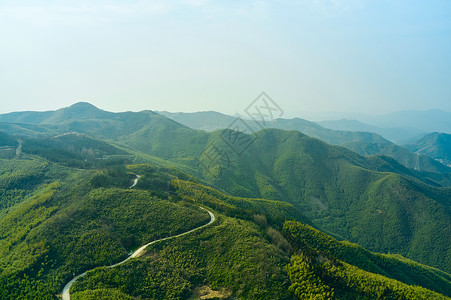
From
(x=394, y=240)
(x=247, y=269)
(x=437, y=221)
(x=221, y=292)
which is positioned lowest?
(x=394, y=240)

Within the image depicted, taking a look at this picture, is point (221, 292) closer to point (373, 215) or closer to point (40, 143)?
point (373, 215)

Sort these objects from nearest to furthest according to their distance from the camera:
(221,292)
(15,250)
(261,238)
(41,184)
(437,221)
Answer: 1. (221,292)
2. (15,250)
3. (261,238)
4. (41,184)
5. (437,221)

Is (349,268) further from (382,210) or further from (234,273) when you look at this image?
(382,210)

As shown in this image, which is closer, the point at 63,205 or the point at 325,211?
the point at 63,205

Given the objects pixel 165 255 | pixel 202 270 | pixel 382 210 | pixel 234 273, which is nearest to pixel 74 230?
pixel 165 255

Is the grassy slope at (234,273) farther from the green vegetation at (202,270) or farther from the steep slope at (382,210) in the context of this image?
the steep slope at (382,210)

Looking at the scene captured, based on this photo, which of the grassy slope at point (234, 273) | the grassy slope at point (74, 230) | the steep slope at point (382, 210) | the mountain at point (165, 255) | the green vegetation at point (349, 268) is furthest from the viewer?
the steep slope at point (382, 210)

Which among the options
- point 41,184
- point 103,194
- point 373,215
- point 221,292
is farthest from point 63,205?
point 373,215

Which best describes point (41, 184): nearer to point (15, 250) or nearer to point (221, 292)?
point (15, 250)

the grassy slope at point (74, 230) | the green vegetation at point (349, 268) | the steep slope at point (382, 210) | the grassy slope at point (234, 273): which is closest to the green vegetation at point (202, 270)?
the grassy slope at point (234, 273)

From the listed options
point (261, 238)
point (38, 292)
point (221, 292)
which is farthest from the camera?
point (261, 238)

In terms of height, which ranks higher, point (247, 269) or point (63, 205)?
point (63, 205)
